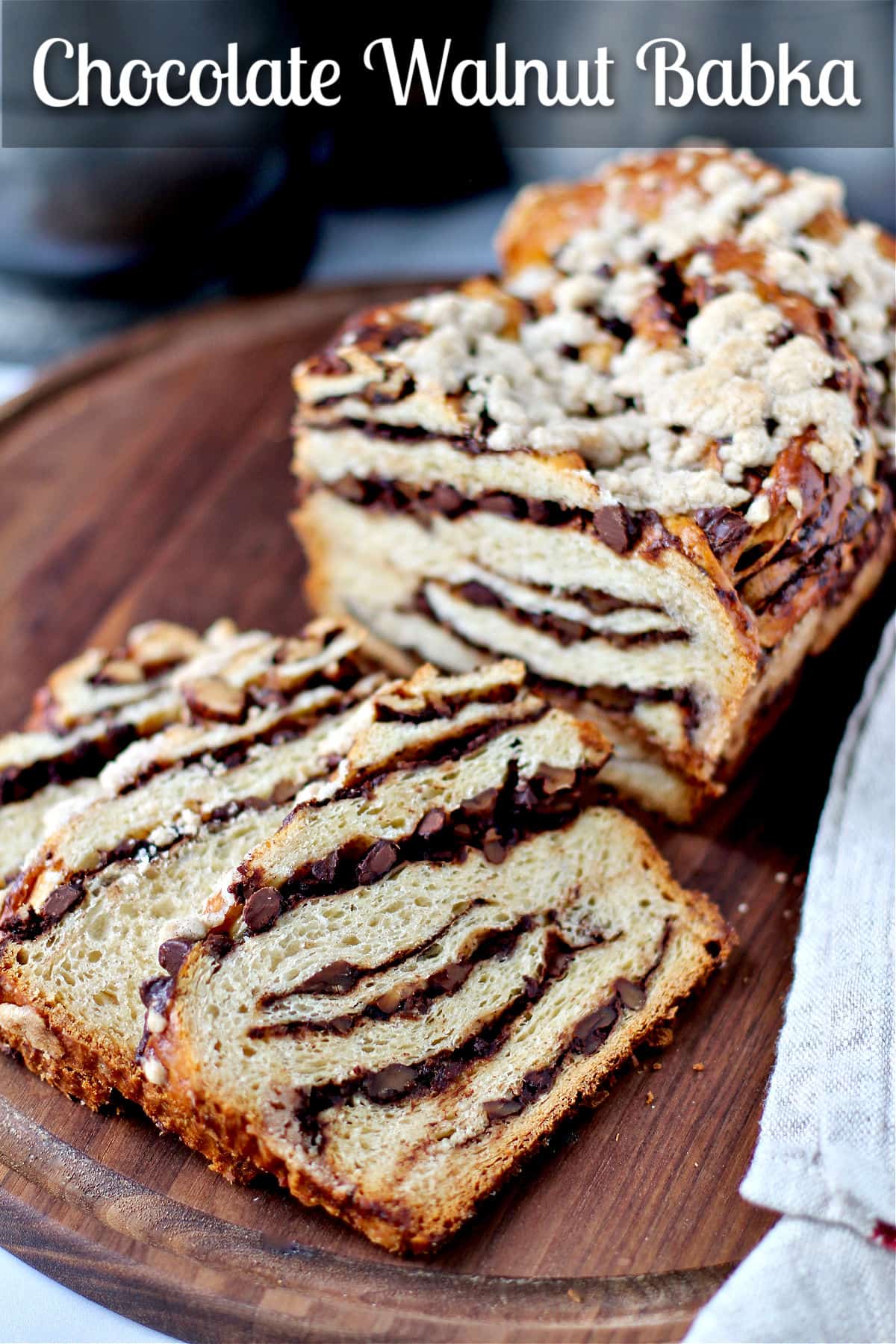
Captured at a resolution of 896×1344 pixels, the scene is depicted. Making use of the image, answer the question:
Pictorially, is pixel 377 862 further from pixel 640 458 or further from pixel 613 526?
pixel 640 458

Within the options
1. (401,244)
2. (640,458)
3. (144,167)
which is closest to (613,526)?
(640,458)

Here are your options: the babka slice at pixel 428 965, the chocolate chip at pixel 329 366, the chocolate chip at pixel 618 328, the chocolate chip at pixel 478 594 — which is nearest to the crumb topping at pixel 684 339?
the chocolate chip at pixel 618 328

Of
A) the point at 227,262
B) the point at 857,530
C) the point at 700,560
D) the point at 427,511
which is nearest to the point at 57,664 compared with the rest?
the point at 427,511

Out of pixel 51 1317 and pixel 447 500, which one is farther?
pixel 447 500

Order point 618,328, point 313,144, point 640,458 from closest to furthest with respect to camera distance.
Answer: point 640,458
point 618,328
point 313,144

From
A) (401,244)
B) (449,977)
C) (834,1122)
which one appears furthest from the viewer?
(401,244)

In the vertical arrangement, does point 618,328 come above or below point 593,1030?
above

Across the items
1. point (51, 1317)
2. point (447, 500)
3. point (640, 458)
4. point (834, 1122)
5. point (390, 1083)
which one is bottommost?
point (51, 1317)
